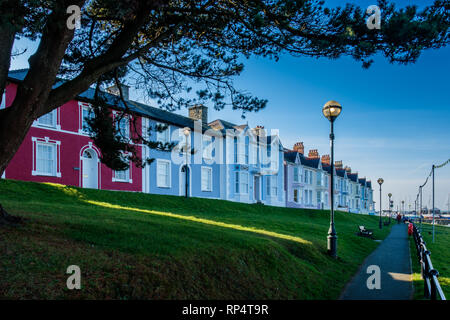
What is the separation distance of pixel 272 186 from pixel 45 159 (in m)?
26.5

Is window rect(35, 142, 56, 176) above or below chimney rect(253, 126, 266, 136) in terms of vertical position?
below

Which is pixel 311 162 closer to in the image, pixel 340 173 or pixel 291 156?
pixel 291 156

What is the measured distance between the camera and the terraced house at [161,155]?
19328 millimetres

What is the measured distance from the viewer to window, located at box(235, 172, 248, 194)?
35.2 m

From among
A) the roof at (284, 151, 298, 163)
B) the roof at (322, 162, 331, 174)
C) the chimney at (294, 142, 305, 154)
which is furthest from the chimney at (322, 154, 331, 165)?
the roof at (284, 151, 298, 163)

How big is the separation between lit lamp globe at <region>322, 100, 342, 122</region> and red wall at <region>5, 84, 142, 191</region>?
13718 millimetres

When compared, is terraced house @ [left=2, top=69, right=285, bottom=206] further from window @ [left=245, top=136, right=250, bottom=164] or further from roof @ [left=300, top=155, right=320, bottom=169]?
roof @ [left=300, top=155, right=320, bottom=169]

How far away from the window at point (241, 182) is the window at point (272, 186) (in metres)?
4.78

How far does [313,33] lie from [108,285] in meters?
5.95

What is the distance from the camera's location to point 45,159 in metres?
20.5
